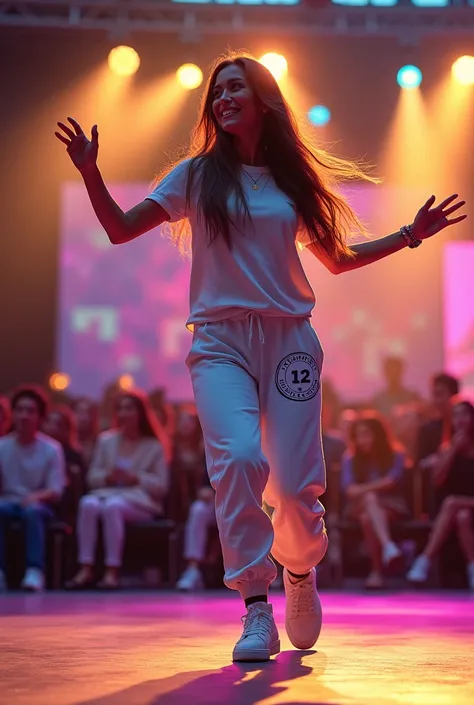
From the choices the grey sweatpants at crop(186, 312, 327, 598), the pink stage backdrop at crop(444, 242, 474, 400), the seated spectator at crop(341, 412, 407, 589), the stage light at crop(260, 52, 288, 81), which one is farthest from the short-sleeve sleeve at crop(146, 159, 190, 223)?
the pink stage backdrop at crop(444, 242, 474, 400)

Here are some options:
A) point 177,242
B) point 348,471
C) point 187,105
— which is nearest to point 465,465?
point 348,471

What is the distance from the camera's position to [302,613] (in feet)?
8.91

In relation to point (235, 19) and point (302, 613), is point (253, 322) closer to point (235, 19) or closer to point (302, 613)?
point (302, 613)

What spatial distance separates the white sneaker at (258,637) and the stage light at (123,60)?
8134 millimetres

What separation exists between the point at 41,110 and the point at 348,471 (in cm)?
554

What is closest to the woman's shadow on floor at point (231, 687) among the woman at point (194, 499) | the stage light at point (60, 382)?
the woman at point (194, 499)

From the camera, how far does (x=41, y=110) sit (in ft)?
34.0

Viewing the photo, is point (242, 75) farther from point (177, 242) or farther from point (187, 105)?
point (187, 105)

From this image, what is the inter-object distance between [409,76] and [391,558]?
5.50 metres

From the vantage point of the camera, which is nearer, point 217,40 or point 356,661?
point 356,661

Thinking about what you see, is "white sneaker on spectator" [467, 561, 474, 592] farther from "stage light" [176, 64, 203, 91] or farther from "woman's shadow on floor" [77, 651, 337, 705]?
"stage light" [176, 64, 203, 91]

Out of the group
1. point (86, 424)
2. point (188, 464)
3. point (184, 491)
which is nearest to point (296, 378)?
point (184, 491)

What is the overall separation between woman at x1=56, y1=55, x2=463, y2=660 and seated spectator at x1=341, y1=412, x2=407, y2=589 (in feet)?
12.2

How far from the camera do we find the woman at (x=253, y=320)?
2451mm
